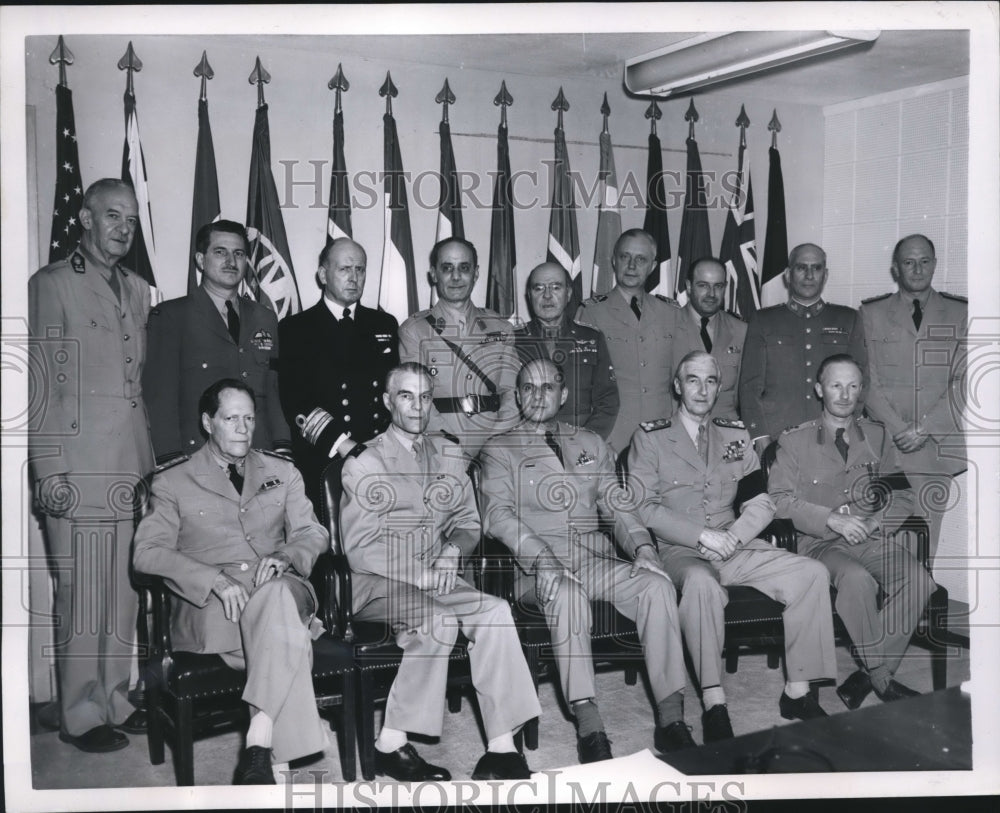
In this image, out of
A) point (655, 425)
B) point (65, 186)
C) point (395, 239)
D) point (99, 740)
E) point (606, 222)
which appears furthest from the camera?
point (606, 222)

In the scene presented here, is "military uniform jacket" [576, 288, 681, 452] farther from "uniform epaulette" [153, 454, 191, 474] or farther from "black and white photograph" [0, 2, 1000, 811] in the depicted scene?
"uniform epaulette" [153, 454, 191, 474]

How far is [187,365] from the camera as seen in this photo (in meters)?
3.50

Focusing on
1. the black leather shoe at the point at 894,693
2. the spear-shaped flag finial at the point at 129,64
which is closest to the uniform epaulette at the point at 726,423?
the black leather shoe at the point at 894,693

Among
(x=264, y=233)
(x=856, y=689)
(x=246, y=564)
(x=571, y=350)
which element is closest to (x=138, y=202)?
(x=264, y=233)

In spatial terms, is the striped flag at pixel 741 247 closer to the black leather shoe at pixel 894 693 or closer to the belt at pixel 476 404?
the belt at pixel 476 404

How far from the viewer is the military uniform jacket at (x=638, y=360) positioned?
4.00 m

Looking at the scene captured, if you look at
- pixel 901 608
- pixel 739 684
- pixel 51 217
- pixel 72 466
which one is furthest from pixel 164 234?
pixel 901 608

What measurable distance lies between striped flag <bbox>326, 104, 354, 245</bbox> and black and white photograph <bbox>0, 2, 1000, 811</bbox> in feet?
0.05

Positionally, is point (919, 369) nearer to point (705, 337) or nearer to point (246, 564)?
point (705, 337)

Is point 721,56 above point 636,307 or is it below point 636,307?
above

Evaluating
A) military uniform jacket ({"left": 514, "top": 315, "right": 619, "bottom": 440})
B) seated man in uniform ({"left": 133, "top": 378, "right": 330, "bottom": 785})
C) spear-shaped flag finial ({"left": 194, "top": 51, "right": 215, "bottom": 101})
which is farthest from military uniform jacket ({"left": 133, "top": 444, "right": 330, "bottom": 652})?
spear-shaped flag finial ({"left": 194, "top": 51, "right": 215, "bottom": 101})

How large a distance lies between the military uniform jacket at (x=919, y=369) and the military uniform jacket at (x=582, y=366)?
1168 mm

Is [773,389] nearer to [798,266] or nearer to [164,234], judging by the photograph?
[798,266]

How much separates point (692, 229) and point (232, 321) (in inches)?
88.0
